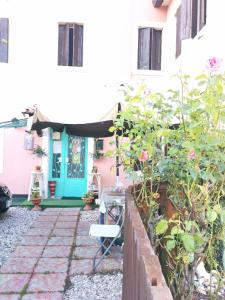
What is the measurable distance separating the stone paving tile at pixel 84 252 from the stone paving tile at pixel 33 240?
0.77 metres

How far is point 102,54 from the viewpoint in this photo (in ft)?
33.7

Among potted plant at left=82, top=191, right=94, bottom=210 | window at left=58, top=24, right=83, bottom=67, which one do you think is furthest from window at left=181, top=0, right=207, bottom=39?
potted plant at left=82, top=191, right=94, bottom=210

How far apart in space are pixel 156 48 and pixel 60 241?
7.38m

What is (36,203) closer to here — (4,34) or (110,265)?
(110,265)

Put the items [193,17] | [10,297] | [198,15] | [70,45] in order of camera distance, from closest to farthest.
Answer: [10,297]
[198,15]
[193,17]
[70,45]

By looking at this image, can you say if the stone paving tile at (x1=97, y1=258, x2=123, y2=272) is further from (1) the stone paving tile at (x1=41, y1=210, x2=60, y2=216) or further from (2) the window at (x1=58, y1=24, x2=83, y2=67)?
(2) the window at (x1=58, y1=24, x2=83, y2=67)

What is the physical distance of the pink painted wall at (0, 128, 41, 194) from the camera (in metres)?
10.1

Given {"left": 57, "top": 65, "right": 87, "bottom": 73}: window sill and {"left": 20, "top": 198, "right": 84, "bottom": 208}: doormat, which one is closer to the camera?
{"left": 20, "top": 198, "right": 84, "bottom": 208}: doormat

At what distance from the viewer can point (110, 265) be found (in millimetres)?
4820

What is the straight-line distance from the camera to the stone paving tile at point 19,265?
4590mm

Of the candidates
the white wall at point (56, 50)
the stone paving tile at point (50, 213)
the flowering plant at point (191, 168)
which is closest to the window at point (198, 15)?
the flowering plant at point (191, 168)

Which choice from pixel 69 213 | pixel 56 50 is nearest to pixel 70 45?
pixel 56 50

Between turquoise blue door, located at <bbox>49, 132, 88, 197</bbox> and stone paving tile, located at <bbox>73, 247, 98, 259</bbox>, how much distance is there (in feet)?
15.7

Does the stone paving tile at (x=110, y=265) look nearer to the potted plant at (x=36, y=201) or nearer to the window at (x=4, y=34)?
the potted plant at (x=36, y=201)
